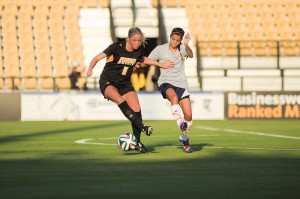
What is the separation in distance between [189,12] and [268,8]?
12.9 feet

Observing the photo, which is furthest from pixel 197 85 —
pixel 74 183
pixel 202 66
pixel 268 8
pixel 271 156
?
pixel 74 183

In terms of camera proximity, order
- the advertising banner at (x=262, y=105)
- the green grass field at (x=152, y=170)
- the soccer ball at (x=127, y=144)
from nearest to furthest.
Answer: the green grass field at (x=152, y=170) < the soccer ball at (x=127, y=144) < the advertising banner at (x=262, y=105)

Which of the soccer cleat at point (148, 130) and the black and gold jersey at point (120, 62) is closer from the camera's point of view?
the soccer cleat at point (148, 130)

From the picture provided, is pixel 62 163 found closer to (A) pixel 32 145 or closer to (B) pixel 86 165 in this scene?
(B) pixel 86 165

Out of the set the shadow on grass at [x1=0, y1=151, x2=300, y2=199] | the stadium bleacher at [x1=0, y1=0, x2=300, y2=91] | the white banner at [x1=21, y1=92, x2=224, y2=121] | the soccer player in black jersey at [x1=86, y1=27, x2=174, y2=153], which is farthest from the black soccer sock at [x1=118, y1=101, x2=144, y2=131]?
the stadium bleacher at [x1=0, y1=0, x2=300, y2=91]

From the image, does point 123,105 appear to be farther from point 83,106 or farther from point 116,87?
point 83,106

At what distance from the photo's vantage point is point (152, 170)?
408 inches

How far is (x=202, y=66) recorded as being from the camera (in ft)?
118

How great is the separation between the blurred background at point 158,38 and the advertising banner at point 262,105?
7.79ft

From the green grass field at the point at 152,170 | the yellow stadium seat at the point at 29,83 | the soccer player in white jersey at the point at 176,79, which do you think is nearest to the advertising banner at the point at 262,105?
the yellow stadium seat at the point at 29,83

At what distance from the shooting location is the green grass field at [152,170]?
806 cm

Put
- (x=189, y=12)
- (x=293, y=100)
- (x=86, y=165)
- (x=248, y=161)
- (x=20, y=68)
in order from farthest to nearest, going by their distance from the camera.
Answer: (x=189, y=12), (x=20, y=68), (x=293, y=100), (x=248, y=161), (x=86, y=165)

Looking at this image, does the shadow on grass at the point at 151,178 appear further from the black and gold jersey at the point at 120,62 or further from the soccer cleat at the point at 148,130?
the black and gold jersey at the point at 120,62

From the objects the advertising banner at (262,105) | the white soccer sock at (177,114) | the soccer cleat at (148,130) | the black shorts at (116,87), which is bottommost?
the advertising banner at (262,105)
